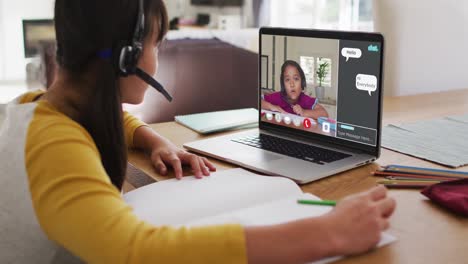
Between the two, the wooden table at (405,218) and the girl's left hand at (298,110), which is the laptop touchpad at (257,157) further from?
the girl's left hand at (298,110)

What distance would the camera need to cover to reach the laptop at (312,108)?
1066mm

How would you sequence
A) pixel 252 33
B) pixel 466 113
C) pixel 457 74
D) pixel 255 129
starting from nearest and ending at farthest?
pixel 255 129, pixel 466 113, pixel 457 74, pixel 252 33

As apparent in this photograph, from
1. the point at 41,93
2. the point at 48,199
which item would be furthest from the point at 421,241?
the point at 41,93

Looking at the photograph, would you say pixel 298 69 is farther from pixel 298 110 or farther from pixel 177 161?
pixel 177 161

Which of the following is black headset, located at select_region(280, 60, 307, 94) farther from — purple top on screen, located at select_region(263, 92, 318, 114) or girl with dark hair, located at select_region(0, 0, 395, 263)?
girl with dark hair, located at select_region(0, 0, 395, 263)

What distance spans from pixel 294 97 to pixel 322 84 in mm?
93

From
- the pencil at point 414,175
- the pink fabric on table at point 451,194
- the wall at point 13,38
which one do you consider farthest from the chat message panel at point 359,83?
the wall at point 13,38

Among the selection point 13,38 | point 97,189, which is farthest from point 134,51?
point 13,38

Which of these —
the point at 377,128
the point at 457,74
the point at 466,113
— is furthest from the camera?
the point at 457,74

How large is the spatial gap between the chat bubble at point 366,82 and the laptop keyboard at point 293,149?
0.45ft

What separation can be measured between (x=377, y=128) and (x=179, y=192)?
0.42 m

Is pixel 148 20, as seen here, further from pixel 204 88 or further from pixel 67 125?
pixel 204 88

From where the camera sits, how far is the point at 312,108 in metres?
1.20

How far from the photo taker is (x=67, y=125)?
79 cm
